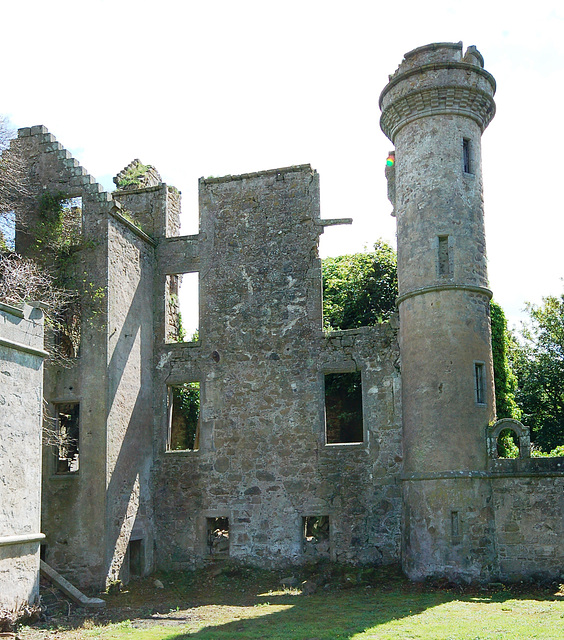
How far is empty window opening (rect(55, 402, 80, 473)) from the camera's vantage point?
15984 mm

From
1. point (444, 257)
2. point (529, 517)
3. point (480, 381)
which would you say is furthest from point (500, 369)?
point (529, 517)

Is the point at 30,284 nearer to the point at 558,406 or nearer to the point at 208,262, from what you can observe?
the point at 208,262

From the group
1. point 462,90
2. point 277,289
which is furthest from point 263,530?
point 462,90

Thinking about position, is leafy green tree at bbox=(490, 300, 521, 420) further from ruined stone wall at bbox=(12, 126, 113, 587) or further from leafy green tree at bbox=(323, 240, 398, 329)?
ruined stone wall at bbox=(12, 126, 113, 587)

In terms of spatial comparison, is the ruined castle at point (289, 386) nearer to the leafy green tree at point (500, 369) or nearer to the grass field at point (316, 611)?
the grass field at point (316, 611)

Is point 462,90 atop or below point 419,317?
atop

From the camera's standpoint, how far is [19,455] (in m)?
12.5

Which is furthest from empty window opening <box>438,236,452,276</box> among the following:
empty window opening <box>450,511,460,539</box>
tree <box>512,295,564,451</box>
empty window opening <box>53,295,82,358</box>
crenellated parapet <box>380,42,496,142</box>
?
tree <box>512,295,564,451</box>

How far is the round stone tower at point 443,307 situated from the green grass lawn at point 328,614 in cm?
117

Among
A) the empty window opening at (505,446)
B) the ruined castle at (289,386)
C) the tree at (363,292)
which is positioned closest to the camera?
the ruined castle at (289,386)

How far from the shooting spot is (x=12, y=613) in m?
11.7

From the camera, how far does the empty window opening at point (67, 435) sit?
1598 cm

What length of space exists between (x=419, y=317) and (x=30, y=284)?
27.1ft

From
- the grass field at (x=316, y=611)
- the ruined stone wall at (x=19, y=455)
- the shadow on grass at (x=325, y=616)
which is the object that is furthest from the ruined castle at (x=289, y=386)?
the ruined stone wall at (x=19, y=455)
